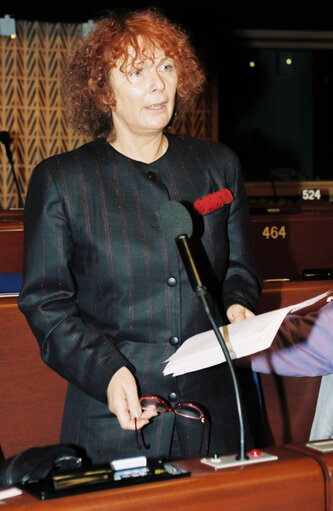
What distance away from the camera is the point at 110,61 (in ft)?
4.06

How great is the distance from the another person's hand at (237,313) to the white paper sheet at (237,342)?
0.52 feet

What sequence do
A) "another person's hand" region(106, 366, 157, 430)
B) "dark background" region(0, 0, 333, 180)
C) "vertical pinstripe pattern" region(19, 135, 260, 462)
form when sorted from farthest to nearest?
"dark background" region(0, 0, 333, 180), "vertical pinstripe pattern" region(19, 135, 260, 462), "another person's hand" region(106, 366, 157, 430)

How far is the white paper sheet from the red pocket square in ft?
0.86

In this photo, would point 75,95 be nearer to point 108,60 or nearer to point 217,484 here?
point 108,60

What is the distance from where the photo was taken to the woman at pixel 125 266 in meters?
1.17

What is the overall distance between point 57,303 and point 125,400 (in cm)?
21

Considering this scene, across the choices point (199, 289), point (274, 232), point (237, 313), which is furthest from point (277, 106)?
point (199, 289)

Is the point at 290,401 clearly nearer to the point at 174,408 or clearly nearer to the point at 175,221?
the point at 174,408

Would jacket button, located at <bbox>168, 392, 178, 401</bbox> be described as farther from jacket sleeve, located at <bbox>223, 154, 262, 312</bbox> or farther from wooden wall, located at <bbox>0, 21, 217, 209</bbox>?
wooden wall, located at <bbox>0, 21, 217, 209</bbox>

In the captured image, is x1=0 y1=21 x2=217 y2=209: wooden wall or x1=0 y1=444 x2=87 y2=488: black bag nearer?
x1=0 y1=444 x2=87 y2=488: black bag

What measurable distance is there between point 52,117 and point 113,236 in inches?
281

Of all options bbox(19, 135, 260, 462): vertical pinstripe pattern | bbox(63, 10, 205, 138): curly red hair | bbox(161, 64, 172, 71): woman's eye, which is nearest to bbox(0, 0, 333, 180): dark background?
bbox(63, 10, 205, 138): curly red hair

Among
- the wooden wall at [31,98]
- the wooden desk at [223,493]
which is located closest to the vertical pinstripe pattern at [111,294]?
the wooden desk at [223,493]

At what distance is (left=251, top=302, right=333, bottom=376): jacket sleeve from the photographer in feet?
4.28
